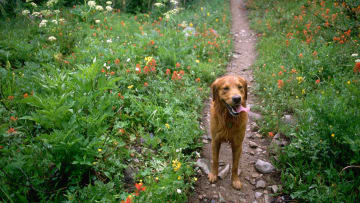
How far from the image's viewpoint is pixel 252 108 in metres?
5.70

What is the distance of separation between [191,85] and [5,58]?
468 centimetres

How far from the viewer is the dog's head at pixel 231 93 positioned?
319cm

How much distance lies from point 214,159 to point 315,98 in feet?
8.46

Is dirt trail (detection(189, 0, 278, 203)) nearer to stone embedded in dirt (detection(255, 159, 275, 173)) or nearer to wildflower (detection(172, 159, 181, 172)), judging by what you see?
stone embedded in dirt (detection(255, 159, 275, 173))

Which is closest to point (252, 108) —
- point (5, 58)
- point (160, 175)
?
point (160, 175)

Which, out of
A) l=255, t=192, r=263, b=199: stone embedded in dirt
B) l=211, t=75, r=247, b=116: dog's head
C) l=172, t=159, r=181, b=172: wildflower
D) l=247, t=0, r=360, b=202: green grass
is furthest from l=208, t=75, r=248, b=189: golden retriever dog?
l=247, t=0, r=360, b=202: green grass

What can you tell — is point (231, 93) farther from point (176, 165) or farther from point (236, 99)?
point (176, 165)

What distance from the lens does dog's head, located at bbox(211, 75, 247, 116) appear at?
3.19 m

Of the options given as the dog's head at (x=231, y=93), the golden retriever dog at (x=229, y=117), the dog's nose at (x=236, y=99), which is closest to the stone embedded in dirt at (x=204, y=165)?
the golden retriever dog at (x=229, y=117)

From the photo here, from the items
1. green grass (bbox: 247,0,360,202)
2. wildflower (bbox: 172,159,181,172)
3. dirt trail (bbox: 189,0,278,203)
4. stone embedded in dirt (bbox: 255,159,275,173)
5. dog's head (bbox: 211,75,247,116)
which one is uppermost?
dog's head (bbox: 211,75,247,116)

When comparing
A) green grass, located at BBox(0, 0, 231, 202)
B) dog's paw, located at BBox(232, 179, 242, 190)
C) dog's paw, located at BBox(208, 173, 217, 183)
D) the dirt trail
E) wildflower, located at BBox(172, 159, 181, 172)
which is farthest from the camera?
dog's paw, located at BBox(208, 173, 217, 183)

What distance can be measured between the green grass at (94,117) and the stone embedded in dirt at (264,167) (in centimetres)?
122

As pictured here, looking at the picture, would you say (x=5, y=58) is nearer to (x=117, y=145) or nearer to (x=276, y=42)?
(x=117, y=145)

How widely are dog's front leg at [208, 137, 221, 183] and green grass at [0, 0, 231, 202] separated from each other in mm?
360
